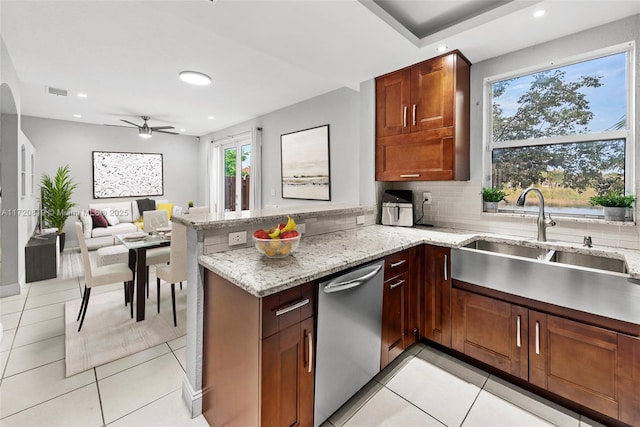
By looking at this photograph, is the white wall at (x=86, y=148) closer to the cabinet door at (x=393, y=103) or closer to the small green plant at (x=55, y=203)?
the small green plant at (x=55, y=203)

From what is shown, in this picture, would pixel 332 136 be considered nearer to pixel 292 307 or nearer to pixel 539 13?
pixel 539 13

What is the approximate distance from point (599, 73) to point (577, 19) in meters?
0.46

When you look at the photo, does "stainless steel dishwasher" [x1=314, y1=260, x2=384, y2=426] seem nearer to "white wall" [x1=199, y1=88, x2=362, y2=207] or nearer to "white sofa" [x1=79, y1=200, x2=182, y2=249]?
"white wall" [x1=199, y1=88, x2=362, y2=207]

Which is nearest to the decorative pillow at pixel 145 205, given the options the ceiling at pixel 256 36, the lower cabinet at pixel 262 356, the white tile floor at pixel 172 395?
the ceiling at pixel 256 36

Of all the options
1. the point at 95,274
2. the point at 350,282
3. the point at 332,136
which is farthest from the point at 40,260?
the point at 350,282

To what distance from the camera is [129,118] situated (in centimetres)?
566

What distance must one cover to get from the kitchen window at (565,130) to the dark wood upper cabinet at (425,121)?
32 cm

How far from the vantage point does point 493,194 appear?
2.51 m

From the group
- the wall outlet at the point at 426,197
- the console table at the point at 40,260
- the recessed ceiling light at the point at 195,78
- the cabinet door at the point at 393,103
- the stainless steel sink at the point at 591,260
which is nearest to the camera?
the stainless steel sink at the point at 591,260

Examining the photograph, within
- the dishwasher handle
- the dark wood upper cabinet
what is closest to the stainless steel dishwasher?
the dishwasher handle

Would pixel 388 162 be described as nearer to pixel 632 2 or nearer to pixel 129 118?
pixel 632 2

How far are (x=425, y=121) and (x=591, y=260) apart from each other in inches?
61.7

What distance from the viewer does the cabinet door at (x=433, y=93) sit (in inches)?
93.1

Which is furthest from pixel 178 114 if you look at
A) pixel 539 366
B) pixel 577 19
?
pixel 539 366
